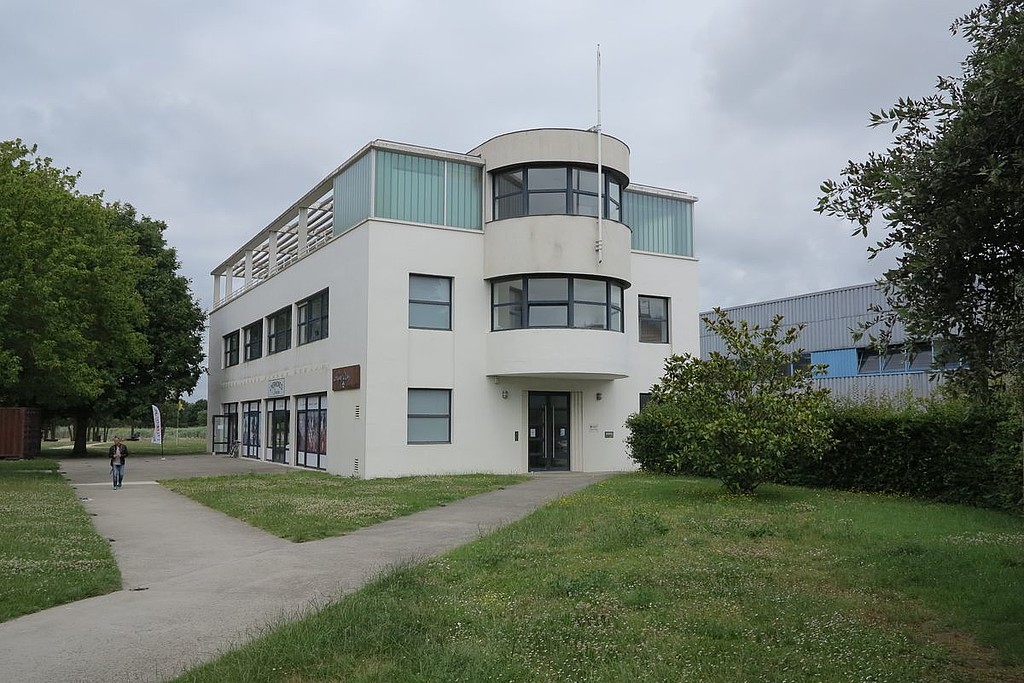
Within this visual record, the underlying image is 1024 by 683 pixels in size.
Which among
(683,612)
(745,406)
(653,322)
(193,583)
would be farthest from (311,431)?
(683,612)

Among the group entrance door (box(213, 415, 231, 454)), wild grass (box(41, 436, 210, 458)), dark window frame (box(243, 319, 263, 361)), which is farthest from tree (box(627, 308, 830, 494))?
wild grass (box(41, 436, 210, 458))

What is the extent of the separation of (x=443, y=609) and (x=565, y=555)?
3.03 meters

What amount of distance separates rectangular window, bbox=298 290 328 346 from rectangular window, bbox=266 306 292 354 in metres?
1.41

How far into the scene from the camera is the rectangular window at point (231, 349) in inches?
1614

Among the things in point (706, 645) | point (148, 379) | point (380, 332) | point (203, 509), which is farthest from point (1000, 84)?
point (148, 379)

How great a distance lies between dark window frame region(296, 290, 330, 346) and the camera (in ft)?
92.3

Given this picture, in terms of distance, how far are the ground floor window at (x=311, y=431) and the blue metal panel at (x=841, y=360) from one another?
29416 mm

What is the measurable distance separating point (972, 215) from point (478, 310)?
20435 mm

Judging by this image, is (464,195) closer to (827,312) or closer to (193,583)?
(193,583)

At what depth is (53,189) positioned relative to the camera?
25.1 m

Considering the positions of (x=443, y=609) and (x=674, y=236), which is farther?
(x=674, y=236)

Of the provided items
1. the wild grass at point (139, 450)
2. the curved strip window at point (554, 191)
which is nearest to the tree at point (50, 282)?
the curved strip window at point (554, 191)

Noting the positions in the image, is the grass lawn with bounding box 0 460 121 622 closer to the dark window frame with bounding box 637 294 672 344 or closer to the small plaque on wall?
the small plaque on wall

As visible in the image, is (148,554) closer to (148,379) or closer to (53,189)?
(53,189)
